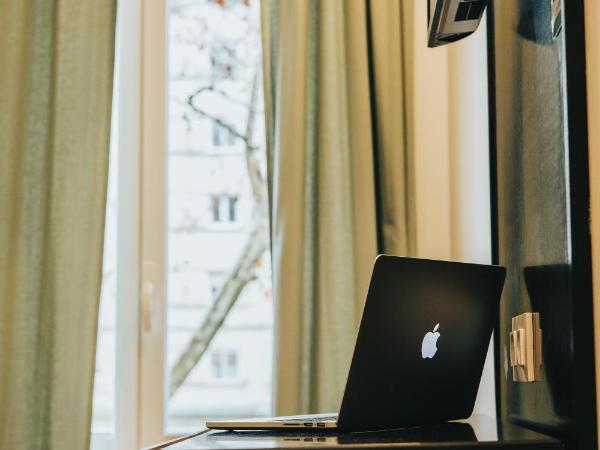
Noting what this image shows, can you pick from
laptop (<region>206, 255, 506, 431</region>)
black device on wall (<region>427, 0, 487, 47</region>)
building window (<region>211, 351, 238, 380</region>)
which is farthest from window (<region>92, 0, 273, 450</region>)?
laptop (<region>206, 255, 506, 431</region>)

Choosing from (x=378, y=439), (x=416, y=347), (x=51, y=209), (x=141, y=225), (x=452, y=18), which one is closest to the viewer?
(x=378, y=439)

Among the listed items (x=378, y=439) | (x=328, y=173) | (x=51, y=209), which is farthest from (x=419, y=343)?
(x=51, y=209)

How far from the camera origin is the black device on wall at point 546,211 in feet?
3.63

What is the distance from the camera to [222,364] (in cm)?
237

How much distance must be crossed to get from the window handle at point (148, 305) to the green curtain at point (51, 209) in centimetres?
13

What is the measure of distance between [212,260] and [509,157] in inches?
42.4

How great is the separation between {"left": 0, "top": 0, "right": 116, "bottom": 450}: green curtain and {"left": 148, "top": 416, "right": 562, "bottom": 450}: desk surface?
1.00 meters

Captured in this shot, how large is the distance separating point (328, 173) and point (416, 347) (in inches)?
40.6

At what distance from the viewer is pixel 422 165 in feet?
7.63

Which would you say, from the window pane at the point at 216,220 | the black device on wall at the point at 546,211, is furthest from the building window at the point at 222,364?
the black device on wall at the point at 546,211

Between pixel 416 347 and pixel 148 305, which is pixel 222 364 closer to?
pixel 148 305

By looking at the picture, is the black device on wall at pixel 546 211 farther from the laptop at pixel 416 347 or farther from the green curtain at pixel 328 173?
the green curtain at pixel 328 173

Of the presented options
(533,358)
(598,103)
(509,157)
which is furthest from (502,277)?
(598,103)

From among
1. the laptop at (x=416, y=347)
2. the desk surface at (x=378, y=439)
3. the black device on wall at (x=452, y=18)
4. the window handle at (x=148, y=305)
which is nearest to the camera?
the desk surface at (x=378, y=439)
